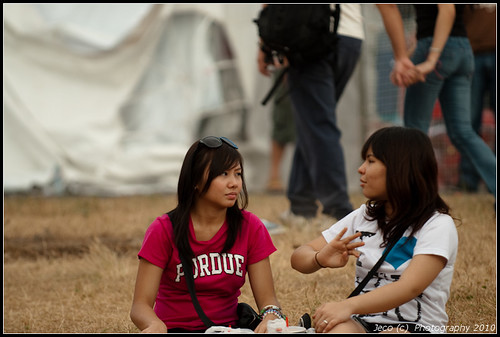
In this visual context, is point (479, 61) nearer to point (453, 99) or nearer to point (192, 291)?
point (453, 99)

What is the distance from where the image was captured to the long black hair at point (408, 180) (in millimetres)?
2125

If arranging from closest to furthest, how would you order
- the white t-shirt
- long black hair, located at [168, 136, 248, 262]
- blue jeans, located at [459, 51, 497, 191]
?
1. the white t-shirt
2. long black hair, located at [168, 136, 248, 262]
3. blue jeans, located at [459, 51, 497, 191]

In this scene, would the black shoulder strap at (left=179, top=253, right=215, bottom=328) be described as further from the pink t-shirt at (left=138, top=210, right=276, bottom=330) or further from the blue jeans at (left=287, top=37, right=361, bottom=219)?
the blue jeans at (left=287, top=37, right=361, bottom=219)

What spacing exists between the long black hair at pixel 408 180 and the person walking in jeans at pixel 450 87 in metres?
1.60

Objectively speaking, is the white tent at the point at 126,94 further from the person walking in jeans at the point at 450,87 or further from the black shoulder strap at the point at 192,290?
the black shoulder strap at the point at 192,290

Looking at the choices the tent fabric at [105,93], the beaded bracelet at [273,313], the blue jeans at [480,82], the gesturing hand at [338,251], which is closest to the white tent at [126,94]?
the tent fabric at [105,93]

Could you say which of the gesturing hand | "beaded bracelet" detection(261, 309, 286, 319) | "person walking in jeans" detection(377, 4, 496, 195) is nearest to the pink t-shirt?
"beaded bracelet" detection(261, 309, 286, 319)

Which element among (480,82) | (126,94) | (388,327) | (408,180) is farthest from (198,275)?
(126,94)

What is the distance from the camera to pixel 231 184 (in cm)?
234

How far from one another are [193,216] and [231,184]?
187mm

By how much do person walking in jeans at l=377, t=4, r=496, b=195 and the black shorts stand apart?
1.84 m

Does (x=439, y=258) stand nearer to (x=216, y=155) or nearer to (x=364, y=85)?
(x=216, y=155)

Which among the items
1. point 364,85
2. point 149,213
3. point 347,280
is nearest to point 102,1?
point 364,85

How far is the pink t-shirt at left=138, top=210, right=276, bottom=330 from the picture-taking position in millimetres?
2305
